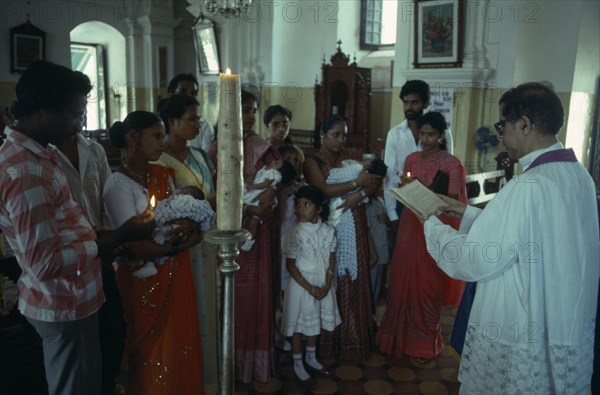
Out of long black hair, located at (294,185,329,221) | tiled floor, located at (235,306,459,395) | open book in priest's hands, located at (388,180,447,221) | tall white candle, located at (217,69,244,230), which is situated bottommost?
tiled floor, located at (235,306,459,395)

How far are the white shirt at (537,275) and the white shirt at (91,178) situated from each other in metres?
1.56

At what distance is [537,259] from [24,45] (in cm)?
1018

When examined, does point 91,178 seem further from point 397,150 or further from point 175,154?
point 397,150

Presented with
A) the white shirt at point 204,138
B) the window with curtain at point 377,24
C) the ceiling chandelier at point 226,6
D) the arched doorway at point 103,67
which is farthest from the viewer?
the arched doorway at point 103,67

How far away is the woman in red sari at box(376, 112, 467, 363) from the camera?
3023 millimetres

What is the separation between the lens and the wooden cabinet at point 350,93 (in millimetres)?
7484

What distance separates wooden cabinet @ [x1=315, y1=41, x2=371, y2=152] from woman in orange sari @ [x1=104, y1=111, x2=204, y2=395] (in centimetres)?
553

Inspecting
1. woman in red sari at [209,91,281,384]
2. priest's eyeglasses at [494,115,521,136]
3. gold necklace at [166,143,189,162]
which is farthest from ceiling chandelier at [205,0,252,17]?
priest's eyeglasses at [494,115,521,136]

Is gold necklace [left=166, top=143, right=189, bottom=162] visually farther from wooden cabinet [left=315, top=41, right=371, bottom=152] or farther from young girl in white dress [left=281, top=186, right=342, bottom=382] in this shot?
wooden cabinet [left=315, top=41, right=371, bottom=152]

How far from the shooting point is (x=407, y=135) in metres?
3.65

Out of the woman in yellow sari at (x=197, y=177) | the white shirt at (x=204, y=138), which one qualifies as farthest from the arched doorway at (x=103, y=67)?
the woman in yellow sari at (x=197, y=177)

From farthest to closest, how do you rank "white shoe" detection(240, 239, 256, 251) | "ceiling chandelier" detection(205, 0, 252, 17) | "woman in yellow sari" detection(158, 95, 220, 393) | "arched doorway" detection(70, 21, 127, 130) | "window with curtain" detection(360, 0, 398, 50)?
1. "arched doorway" detection(70, 21, 127, 130)
2. "window with curtain" detection(360, 0, 398, 50)
3. "ceiling chandelier" detection(205, 0, 252, 17)
4. "white shoe" detection(240, 239, 256, 251)
5. "woman in yellow sari" detection(158, 95, 220, 393)

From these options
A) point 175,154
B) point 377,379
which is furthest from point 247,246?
point 377,379

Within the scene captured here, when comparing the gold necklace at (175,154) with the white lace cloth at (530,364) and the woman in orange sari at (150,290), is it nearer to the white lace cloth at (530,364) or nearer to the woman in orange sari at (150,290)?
the woman in orange sari at (150,290)
